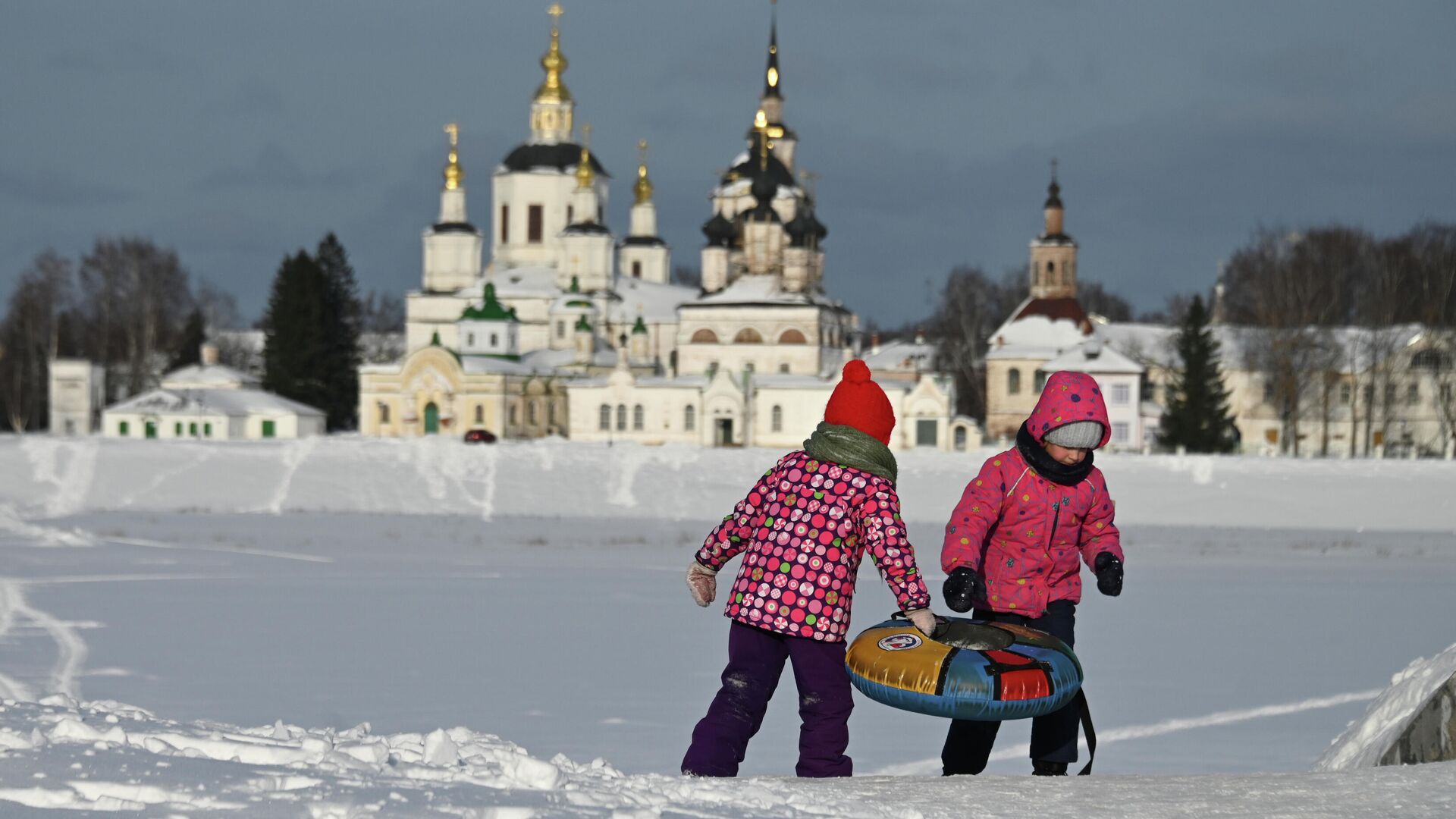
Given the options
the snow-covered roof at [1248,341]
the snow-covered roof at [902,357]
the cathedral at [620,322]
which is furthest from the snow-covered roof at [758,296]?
the snow-covered roof at [1248,341]

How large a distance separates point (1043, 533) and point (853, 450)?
0.91 metres

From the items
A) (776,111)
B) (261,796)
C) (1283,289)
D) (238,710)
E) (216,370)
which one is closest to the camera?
(261,796)

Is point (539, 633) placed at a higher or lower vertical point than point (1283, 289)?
lower

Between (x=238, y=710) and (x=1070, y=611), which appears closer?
(x=1070, y=611)

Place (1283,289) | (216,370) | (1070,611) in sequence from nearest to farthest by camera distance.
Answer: (1070,611) → (1283,289) → (216,370)

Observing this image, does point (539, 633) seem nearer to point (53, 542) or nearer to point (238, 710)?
point (238, 710)

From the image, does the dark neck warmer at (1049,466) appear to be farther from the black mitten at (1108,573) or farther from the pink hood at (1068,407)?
the black mitten at (1108,573)

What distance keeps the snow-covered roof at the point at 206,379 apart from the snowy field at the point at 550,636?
22.0 m

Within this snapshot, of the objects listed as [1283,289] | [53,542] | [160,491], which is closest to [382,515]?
[160,491]

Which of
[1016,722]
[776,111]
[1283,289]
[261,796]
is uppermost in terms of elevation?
[776,111]

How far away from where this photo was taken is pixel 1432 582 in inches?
797

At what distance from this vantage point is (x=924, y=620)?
5.86 meters

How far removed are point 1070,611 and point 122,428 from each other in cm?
5518

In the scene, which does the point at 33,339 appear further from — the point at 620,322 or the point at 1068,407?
the point at 1068,407
